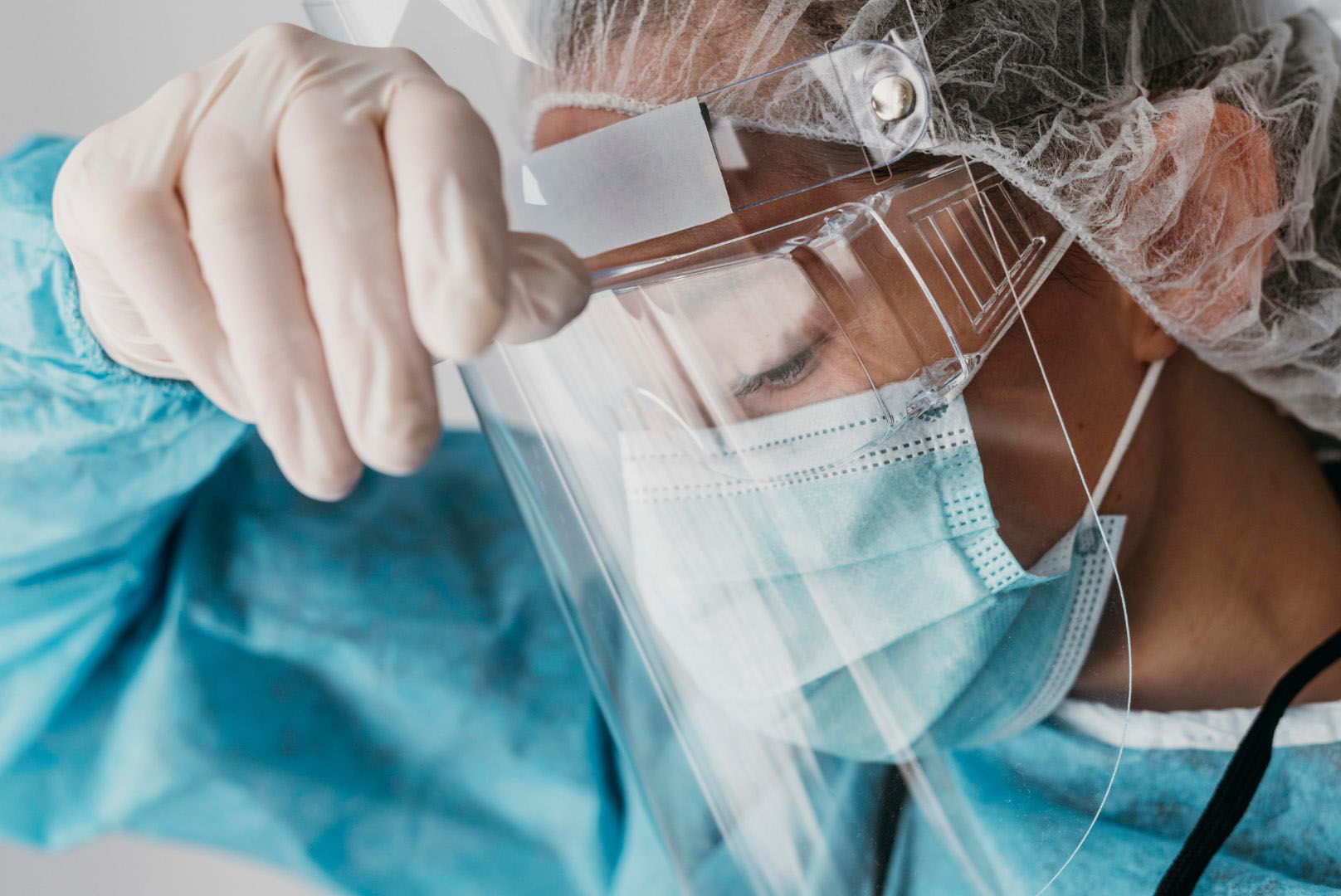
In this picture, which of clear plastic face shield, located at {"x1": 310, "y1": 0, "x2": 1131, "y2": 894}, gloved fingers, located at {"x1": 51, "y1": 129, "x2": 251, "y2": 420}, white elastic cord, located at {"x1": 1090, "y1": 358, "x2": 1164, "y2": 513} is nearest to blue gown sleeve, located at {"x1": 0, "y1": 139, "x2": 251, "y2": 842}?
gloved fingers, located at {"x1": 51, "y1": 129, "x2": 251, "y2": 420}

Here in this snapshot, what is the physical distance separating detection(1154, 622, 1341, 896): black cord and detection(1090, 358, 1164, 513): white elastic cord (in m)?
0.31

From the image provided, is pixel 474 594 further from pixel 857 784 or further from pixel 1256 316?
pixel 1256 316

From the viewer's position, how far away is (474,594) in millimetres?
1536

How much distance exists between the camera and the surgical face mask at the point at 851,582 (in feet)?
2.04

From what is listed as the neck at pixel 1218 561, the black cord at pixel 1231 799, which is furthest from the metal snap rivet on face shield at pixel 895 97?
the black cord at pixel 1231 799

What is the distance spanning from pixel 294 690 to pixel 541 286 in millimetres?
1140

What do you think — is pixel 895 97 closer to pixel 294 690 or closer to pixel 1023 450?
pixel 1023 450

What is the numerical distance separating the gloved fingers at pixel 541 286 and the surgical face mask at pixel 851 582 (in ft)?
0.42

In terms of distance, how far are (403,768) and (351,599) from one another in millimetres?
286

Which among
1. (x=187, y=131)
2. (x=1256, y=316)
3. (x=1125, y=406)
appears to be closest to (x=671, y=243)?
(x=187, y=131)

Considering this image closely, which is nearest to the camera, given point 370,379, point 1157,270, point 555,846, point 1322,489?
point 370,379

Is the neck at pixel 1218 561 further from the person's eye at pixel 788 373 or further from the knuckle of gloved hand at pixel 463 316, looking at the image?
the knuckle of gloved hand at pixel 463 316

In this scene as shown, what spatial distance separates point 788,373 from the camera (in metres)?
0.62

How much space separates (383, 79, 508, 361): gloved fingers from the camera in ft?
1.59
